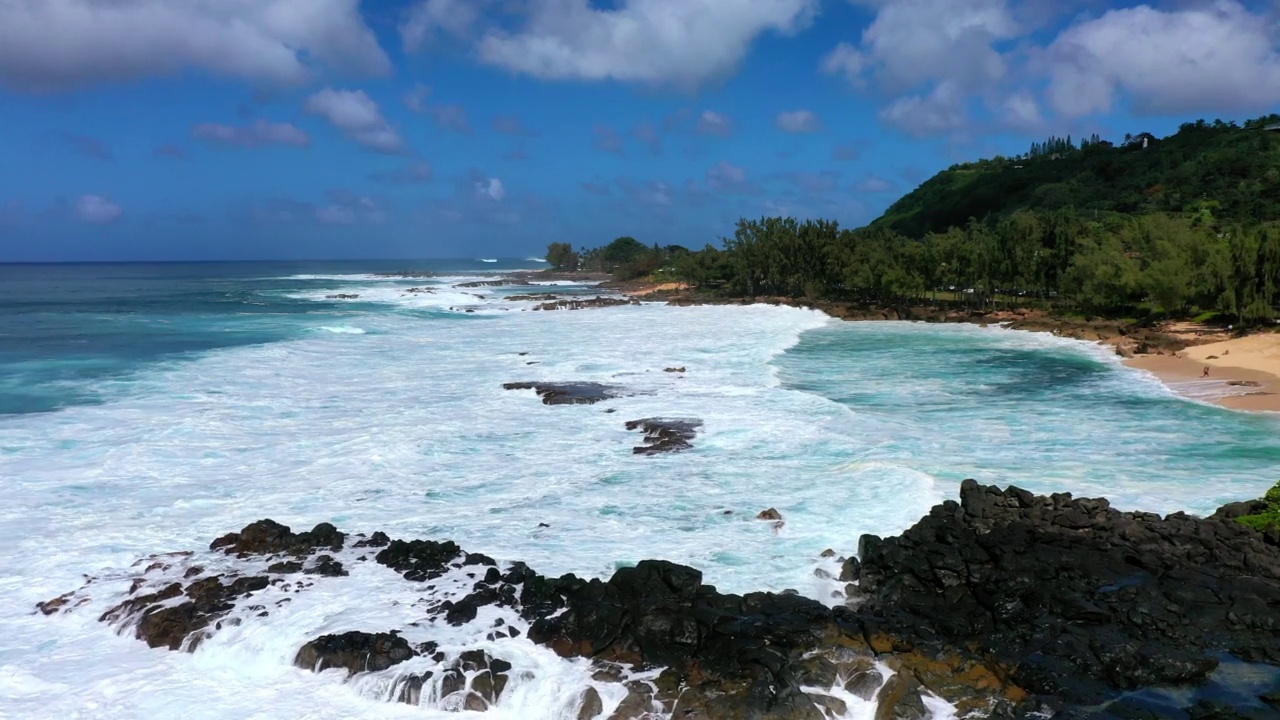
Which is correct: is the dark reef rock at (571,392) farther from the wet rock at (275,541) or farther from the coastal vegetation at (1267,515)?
the coastal vegetation at (1267,515)

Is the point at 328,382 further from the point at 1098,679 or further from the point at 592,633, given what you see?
the point at 1098,679

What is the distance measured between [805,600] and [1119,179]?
121835mm

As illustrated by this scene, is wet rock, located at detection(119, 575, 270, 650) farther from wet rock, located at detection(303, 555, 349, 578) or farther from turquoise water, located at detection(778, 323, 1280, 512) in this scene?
turquoise water, located at detection(778, 323, 1280, 512)

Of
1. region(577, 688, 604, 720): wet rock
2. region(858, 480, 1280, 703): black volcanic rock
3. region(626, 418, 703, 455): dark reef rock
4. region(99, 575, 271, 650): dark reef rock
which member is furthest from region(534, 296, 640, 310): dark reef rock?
region(577, 688, 604, 720): wet rock

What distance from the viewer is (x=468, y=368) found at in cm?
3494

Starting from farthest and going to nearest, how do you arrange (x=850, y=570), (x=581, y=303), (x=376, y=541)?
1. (x=581, y=303)
2. (x=376, y=541)
3. (x=850, y=570)

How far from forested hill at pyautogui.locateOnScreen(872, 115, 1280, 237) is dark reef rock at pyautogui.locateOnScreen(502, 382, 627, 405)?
65197 mm

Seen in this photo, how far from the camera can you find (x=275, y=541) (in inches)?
553

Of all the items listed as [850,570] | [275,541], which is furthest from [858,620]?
[275,541]

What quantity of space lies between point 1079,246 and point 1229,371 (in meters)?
28.4

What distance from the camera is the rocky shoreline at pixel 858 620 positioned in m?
9.51

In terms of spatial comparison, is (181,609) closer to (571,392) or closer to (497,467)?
(497,467)

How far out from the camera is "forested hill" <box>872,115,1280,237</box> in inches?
3430

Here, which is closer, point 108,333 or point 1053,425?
point 1053,425
